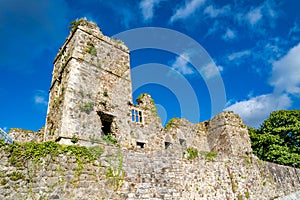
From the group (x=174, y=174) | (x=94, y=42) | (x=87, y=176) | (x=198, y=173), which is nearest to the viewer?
(x=87, y=176)

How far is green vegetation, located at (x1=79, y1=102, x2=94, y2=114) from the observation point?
1382 centimetres

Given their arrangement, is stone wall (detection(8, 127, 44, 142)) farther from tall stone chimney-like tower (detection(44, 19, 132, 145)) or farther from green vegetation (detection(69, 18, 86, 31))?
green vegetation (detection(69, 18, 86, 31))

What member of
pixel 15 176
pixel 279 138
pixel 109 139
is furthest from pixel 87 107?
pixel 279 138

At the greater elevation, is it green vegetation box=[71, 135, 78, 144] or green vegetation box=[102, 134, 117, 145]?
green vegetation box=[102, 134, 117, 145]

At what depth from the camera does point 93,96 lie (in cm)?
1473

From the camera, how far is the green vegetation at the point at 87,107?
13823 millimetres

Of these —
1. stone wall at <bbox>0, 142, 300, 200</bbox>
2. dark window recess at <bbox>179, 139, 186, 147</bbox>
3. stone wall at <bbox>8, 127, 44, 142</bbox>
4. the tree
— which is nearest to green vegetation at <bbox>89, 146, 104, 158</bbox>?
stone wall at <bbox>0, 142, 300, 200</bbox>

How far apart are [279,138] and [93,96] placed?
82.7 ft

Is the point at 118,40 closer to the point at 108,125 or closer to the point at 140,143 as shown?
the point at 108,125

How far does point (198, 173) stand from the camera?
11.1 m

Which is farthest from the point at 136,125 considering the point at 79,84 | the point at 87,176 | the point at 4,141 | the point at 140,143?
the point at 4,141

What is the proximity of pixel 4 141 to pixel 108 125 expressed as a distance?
28.4ft

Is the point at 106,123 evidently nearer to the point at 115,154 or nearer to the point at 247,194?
the point at 115,154

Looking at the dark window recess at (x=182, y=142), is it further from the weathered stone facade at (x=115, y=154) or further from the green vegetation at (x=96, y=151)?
the green vegetation at (x=96, y=151)
